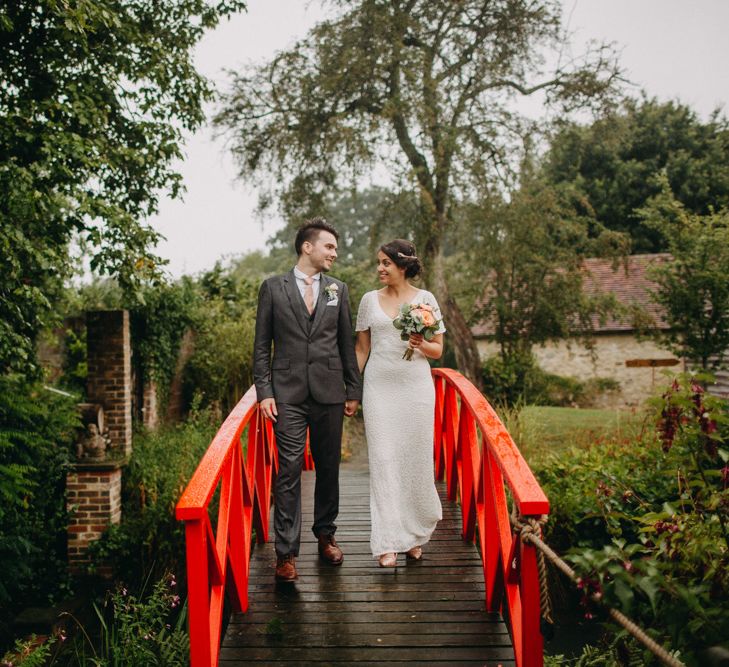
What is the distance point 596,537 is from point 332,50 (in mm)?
10470

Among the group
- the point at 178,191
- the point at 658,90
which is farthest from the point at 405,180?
the point at 658,90

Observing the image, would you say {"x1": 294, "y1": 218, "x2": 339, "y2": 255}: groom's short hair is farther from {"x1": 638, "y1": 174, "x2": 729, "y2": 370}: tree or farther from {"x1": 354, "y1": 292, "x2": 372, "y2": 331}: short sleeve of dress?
{"x1": 638, "y1": 174, "x2": 729, "y2": 370}: tree

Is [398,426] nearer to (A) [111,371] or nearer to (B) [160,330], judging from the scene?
(A) [111,371]

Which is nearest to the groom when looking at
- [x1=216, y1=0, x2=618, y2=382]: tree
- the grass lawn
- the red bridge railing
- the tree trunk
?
the red bridge railing

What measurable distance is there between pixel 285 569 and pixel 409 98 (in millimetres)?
10572

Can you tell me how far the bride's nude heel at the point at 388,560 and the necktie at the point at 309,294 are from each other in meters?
1.50

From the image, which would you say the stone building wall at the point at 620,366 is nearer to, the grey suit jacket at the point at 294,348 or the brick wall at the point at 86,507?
the brick wall at the point at 86,507

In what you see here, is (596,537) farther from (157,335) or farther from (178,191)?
(157,335)

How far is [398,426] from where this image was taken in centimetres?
377

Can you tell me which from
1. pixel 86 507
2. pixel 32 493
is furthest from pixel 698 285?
pixel 32 493

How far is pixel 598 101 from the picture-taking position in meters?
13.6

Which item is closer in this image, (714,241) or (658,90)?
(714,241)

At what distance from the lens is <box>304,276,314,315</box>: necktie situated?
3.56 m

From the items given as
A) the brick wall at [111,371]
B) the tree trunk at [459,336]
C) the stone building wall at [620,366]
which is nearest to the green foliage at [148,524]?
the brick wall at [111,371]
